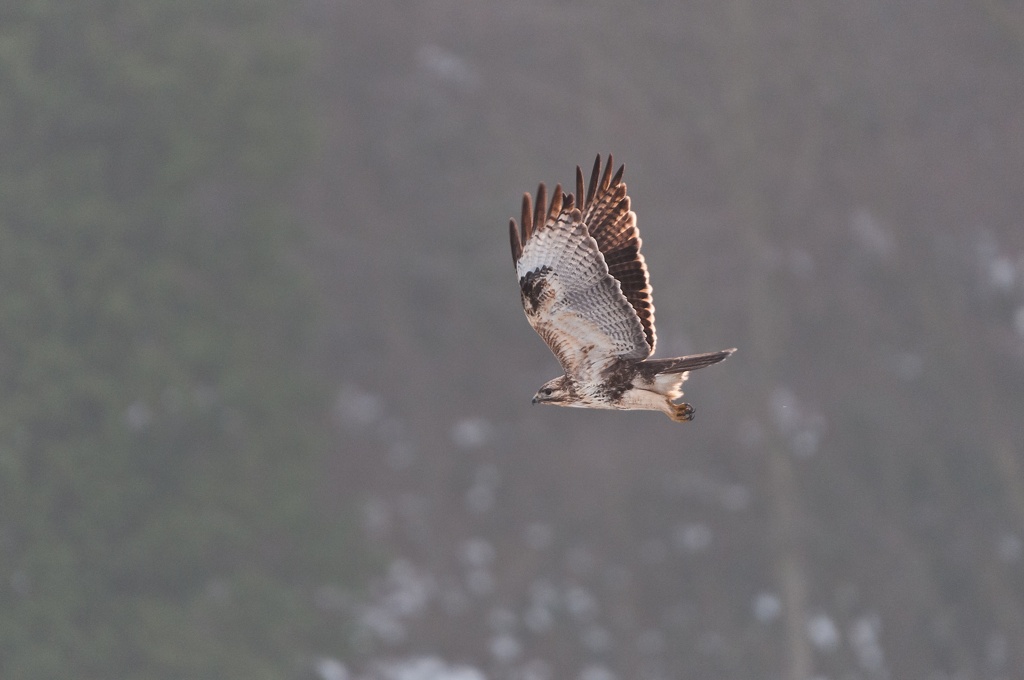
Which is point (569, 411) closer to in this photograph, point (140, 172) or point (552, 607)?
point (552, 607)

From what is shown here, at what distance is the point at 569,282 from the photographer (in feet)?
27.6

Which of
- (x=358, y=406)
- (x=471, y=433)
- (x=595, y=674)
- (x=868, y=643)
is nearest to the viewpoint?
(x=868, y=643)

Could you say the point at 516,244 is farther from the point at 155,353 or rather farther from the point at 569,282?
the point at 155,353

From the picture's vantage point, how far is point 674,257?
100.0 feet

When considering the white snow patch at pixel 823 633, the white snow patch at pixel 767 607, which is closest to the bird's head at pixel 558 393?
the white snow patch at pixel 823 633

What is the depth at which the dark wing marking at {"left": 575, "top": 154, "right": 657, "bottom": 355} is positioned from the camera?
8.59m

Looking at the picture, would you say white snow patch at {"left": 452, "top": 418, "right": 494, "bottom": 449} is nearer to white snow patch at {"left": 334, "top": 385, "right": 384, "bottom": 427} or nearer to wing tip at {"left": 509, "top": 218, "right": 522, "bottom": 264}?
white snow patch at {"left": 334, "top": 385, "right": 384, "bottom": 427}

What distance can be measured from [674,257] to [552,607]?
22.1ft

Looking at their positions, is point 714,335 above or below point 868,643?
above

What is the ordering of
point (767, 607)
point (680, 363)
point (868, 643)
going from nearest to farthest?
1. point (680, 363)
2. point (868, 643)
3. point (767, 607)

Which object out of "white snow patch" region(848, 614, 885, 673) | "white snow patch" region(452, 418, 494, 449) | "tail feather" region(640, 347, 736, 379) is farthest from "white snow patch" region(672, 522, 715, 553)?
"tail feather" region(640, 347, 736, 379)

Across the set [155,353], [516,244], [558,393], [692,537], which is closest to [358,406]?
[155,353]

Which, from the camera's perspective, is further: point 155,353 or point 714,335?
point 714,335

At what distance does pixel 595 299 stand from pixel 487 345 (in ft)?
72.3
